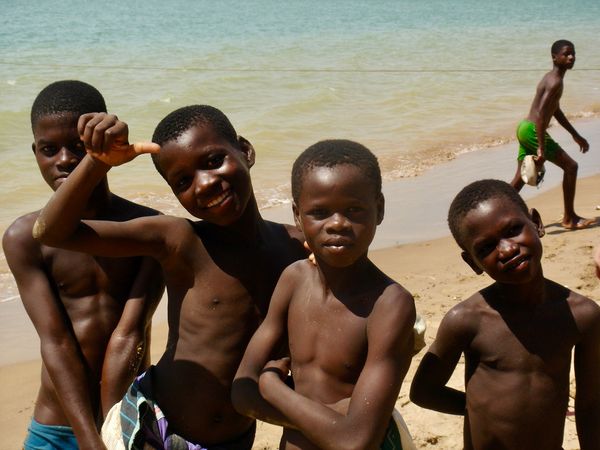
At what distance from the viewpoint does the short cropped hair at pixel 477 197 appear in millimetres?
2764

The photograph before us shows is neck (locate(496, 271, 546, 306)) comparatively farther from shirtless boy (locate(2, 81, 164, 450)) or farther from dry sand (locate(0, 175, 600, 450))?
dry sand (locate(0, 175, 600, 450))

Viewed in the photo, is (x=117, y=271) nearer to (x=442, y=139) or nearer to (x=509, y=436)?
(x=509, y=436)

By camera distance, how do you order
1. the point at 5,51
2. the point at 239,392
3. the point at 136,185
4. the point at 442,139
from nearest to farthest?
the point at 239,392
the point at 136,185
the point at 442,139
the point at 5,51

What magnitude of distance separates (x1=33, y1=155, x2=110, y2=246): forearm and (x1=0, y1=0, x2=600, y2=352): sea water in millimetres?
5144

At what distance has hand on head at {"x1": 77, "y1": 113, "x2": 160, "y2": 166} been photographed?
7.32 feet

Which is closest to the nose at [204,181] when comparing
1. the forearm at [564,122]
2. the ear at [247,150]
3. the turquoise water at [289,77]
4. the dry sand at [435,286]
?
the ear at [247,150]

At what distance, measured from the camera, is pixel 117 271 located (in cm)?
294

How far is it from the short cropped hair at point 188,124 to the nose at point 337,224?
1.84 feet

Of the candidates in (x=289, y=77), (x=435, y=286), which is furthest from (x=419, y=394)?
(x=289, y=77)

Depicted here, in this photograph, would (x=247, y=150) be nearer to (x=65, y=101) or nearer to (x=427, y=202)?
(x=65, y=101)

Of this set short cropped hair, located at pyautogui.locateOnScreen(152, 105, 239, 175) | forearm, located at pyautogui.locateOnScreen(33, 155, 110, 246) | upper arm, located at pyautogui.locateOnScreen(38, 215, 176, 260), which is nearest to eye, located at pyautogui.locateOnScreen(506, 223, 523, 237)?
short cropped hair, located at pyautogui.locateOnScreen(152, 105, 239, 175)

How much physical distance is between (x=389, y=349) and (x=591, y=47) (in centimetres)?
2457

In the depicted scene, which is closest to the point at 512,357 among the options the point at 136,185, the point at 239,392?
the point at 239,392

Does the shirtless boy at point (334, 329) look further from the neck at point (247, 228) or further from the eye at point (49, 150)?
the eye at point (49, 150)
